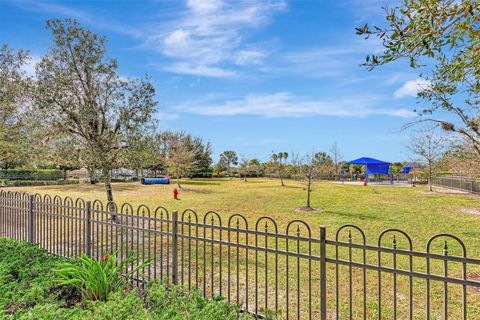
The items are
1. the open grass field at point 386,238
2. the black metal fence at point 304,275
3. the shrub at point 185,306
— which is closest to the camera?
the black metal fence at point 304,275

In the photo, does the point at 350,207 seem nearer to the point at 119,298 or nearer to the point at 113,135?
the point at 113,135

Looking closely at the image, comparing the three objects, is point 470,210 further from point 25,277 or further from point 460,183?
point 25,277

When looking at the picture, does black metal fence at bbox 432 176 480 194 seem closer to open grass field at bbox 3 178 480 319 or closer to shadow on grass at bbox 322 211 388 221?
open grass field at bbox 3 178 480 319

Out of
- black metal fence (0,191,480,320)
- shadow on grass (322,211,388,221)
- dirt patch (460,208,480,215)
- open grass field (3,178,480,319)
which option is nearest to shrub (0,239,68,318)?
black metal fence (0,191,480,320)

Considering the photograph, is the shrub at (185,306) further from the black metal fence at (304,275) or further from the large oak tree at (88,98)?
the large oak tree at (88,98)

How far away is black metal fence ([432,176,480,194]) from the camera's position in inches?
835

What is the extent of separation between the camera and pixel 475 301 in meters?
5.09

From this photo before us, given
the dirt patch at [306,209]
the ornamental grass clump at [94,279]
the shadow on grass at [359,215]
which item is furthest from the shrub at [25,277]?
the shadow on grass at [359,215]

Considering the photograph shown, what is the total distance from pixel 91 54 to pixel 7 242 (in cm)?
A: 661

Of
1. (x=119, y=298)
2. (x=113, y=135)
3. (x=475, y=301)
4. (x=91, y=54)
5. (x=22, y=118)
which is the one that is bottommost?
(x=475, y=301)

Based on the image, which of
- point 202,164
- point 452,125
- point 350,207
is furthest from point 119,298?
point 202,164

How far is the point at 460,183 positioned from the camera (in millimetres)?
24266

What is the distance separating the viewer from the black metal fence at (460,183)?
835 inches

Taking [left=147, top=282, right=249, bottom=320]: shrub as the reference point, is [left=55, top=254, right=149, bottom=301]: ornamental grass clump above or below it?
above
